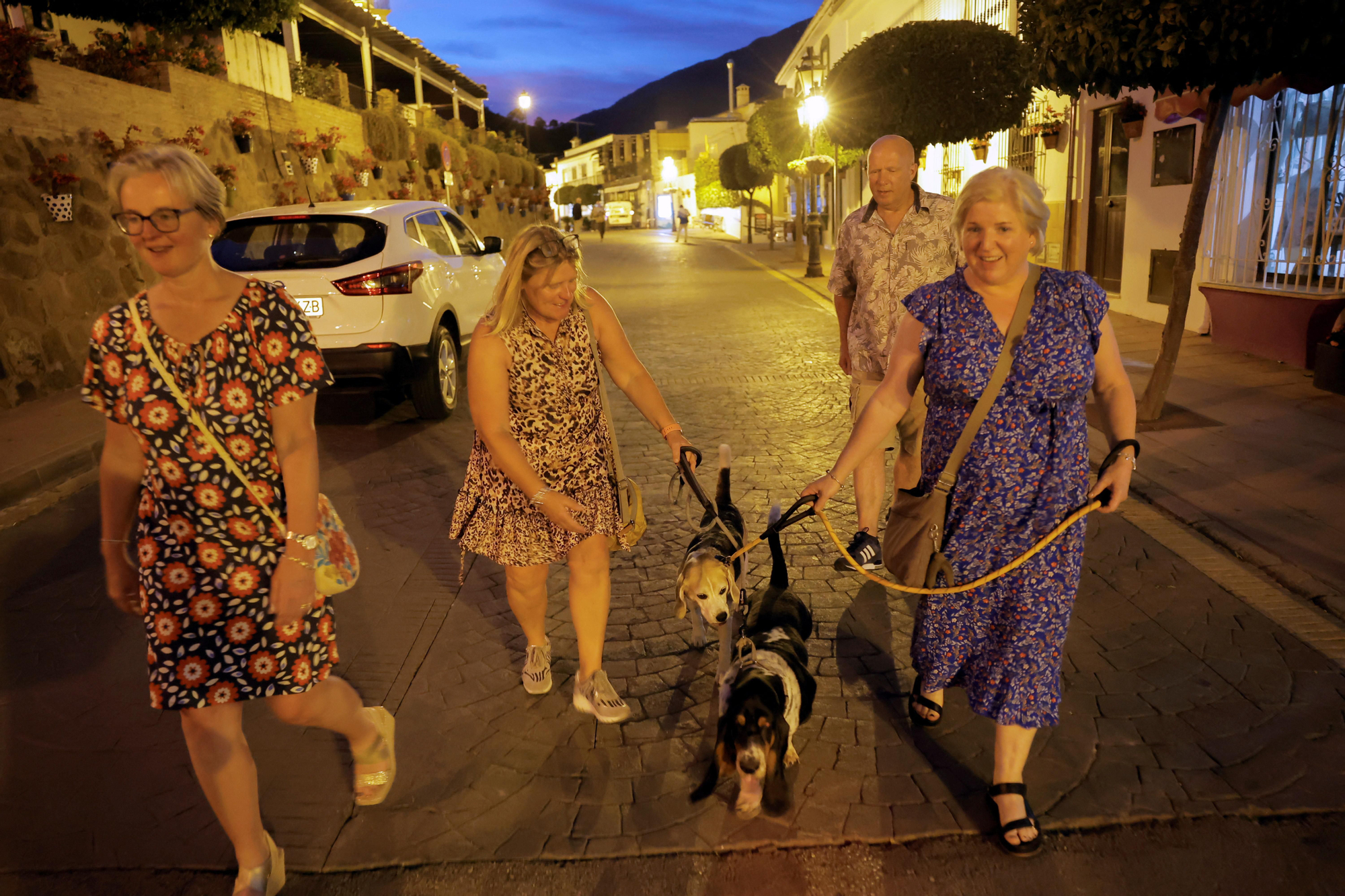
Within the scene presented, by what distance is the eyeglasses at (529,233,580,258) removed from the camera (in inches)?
118

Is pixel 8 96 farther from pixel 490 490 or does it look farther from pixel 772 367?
pixel 490 490

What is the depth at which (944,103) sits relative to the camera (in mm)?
12492

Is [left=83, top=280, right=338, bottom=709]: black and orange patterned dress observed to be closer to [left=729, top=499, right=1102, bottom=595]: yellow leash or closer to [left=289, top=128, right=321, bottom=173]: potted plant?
[left=729, top=499, right=1102, bottom=595]: yellow leash

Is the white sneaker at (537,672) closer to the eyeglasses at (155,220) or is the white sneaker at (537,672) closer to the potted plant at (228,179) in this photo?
the eyeglasses at (155,220)

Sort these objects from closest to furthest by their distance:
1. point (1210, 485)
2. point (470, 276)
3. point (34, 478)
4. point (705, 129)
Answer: point (1210, 485)
point (34, 478)
point (470, 276)
point (705, 129)

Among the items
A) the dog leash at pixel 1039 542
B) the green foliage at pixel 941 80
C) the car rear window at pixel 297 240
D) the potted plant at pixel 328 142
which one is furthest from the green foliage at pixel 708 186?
the dog leash at pixel 1039 542

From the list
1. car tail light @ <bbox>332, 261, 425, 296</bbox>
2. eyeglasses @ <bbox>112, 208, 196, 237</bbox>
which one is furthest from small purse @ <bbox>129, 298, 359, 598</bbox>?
car tail light @ <bbox>332, 261, 425, 296</bbox>

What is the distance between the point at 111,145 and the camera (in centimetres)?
1110

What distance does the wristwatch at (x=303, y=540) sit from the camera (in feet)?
7.89

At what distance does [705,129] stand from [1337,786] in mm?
81481

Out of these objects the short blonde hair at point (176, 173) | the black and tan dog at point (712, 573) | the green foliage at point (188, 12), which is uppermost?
the green foliage at point (188, 12)

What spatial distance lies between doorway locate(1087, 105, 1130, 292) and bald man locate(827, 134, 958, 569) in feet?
32.3

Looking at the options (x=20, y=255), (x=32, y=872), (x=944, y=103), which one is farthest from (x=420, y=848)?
(x=944, y=103)

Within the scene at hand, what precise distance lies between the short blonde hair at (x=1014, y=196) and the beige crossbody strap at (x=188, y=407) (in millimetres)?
2030
